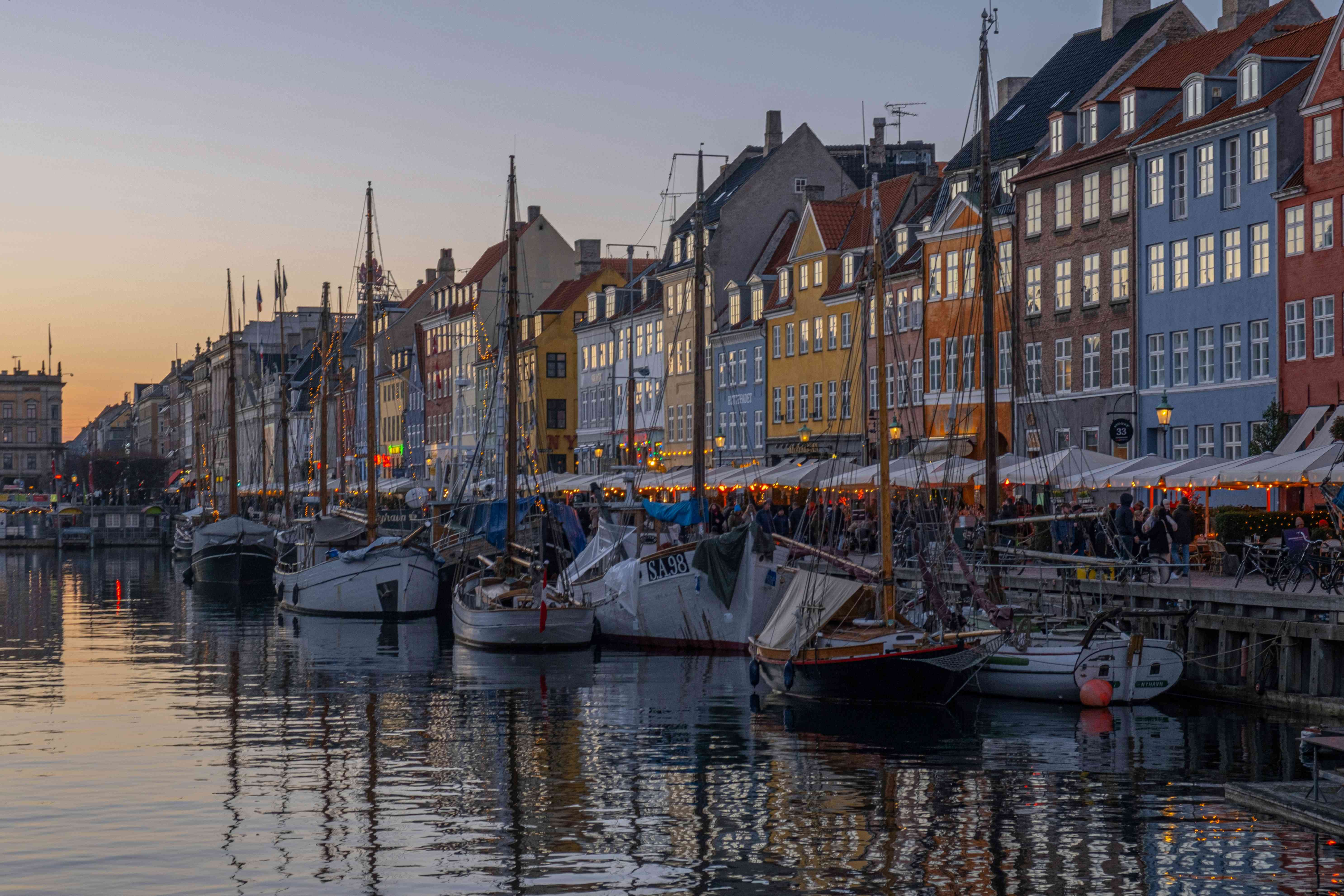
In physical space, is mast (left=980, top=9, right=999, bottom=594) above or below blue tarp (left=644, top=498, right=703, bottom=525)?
above

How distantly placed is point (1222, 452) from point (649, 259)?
71.5 meters

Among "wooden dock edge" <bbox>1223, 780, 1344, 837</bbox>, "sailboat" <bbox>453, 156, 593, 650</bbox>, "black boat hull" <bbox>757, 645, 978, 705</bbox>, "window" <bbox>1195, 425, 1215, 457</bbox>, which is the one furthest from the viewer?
"window" <bbox>1195, 425, 1215, 457</bbox>

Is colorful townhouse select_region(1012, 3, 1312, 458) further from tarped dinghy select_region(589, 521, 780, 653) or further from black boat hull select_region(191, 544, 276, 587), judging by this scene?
black boat hull select_region(191, 544, 276, 587)

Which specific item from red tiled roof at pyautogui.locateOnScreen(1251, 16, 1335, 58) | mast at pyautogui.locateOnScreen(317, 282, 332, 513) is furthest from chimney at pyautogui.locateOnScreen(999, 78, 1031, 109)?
mast at pyautogui.locateOnScreen(317, 282, 332, 513)

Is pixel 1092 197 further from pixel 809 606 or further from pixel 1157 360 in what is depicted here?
pixel 809 606

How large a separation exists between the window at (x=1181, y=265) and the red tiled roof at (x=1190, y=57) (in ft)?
→ 19.9

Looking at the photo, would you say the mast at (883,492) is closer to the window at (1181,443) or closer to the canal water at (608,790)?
the canal water at (608,790)

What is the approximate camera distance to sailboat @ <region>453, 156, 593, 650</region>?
4831 centimetres

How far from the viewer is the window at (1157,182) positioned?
64.6m

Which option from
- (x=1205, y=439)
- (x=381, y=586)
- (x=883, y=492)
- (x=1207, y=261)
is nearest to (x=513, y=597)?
(x=381, y=586)

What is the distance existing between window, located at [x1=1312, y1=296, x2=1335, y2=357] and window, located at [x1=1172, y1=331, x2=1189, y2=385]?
655 cm

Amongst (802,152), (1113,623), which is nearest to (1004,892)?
(1113,623)

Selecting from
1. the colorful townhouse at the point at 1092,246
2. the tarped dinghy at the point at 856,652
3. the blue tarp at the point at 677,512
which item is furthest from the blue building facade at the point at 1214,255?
the tarped dinghy at the point at 856,652

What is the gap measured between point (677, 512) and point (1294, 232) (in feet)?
70.7
